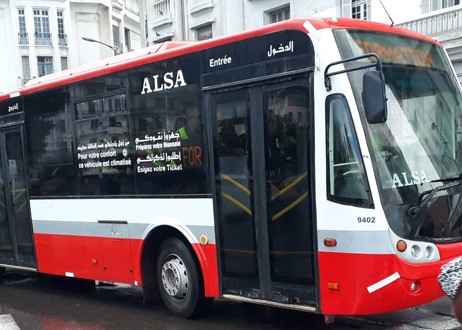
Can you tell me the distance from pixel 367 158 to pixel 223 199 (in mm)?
1839

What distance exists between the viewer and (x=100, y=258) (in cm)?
766

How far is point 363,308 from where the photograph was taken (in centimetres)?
498

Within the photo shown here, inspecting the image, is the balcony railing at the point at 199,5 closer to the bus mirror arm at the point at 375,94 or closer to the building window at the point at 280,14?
the building window at the point at 280,14

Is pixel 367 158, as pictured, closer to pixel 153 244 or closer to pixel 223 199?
pixel 223 199

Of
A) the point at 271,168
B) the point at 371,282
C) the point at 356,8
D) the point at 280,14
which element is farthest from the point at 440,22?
the point at 371,282

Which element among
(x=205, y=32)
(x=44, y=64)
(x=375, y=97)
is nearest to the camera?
(x=375, y=97)

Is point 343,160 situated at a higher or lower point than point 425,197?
higher

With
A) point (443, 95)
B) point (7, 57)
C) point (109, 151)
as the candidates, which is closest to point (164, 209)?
point (109, 151)

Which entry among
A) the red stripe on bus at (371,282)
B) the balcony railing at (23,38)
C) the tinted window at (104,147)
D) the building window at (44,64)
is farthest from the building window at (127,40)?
the red stripe on bus at (371,282)

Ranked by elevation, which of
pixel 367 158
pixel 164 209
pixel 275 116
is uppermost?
pixel 275 116

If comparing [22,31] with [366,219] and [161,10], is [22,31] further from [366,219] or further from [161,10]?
[366,219]

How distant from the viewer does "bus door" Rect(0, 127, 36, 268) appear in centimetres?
898

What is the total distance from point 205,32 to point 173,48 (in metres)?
16.6

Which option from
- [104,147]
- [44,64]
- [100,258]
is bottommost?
[100,258]
